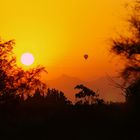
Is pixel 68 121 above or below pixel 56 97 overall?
below

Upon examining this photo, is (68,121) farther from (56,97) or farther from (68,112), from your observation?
(56,97)

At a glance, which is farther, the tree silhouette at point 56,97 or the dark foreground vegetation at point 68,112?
A: the tree silhouette at point 56,97

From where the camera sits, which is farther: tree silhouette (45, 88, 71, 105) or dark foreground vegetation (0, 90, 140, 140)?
tree silhouette (45, 88, 71, 105)

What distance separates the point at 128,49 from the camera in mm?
47594

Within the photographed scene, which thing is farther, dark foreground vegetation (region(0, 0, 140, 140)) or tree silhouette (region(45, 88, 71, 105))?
tree silhouette (region(45, 88, 71, 105))

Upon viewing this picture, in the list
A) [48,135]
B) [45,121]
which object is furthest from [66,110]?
[48,135]

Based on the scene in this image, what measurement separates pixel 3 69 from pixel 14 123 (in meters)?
5.24

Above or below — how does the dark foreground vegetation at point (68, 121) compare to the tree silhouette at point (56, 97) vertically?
below

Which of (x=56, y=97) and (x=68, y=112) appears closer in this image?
(x=68, y=112)

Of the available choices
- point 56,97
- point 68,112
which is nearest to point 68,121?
point 68,112

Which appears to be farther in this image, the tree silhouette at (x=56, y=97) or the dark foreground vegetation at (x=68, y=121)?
the tree silhouette at (x=56, y=97)

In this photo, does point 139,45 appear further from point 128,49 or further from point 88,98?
point 88,98

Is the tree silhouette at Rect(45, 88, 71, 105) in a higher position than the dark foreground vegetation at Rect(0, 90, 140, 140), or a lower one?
higher

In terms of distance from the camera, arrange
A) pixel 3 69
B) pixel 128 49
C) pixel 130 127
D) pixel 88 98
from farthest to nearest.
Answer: pixel 88 98 < pixel 3 69 < pixel 128 49 < pixel 130 127
